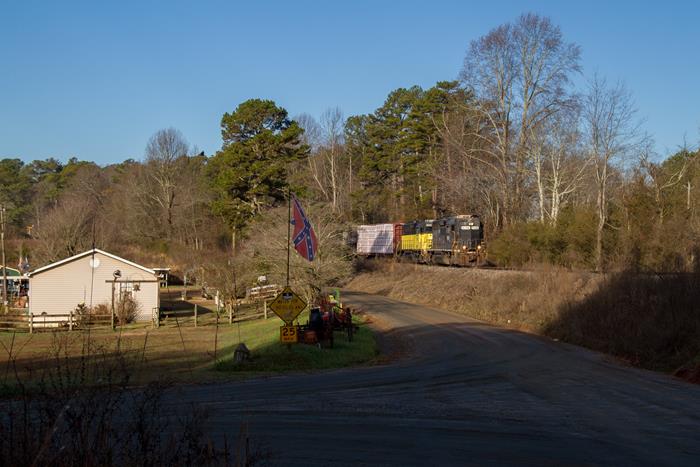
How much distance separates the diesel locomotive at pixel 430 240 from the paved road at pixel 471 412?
84.1ft

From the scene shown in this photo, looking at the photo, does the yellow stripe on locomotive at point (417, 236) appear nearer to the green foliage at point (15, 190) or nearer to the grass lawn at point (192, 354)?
the grass lawn at point (192, 354)

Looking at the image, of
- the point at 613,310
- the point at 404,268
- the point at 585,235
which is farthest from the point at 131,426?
the point at 404,268

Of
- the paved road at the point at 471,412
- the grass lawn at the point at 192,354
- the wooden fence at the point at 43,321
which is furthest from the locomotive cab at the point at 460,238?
the paved road at the point at 471,412

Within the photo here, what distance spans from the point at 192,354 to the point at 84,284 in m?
18.6

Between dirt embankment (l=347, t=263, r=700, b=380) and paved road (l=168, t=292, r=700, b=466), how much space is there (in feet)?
5.20

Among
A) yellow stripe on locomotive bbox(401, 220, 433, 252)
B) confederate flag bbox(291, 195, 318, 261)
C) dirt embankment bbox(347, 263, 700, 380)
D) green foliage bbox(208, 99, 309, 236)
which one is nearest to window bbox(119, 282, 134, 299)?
green foliage bbox(208, 99, 309, 236)

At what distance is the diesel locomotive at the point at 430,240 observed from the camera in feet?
154

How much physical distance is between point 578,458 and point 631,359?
1339 cm

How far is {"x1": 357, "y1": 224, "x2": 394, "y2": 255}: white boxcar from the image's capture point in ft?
205

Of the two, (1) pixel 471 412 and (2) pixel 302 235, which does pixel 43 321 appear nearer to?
(2) pixel 302 235

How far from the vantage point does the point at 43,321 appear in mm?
38281

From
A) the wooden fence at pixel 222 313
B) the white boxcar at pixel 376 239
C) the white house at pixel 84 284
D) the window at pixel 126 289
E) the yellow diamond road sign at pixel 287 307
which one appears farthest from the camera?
the white boxcar at pixel 376 239

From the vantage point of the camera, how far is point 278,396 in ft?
46.1

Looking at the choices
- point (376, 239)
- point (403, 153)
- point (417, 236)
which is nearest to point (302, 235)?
point (417, 236)
